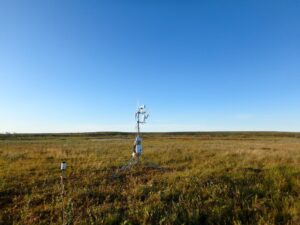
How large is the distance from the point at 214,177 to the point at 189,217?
3276 millimetres

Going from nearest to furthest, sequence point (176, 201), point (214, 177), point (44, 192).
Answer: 1. point (176, 201)
2. point (44, 192)
3. point (214, 177)

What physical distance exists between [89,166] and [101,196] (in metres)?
4.35

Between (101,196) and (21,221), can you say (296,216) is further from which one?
(21,221)

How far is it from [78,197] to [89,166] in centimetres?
439

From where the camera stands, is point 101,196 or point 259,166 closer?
point 101,196

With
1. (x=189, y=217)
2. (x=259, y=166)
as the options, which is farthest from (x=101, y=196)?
A: (x=259, y=166)

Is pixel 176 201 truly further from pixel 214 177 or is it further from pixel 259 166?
pixel 259 166

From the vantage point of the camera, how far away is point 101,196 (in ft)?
20.7

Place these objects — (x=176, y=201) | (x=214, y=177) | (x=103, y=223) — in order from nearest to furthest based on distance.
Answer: (x=103, y=223) < (x=176, y=201) < (x=214, y=177)

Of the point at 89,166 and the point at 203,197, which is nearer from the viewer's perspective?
the point at 203,197

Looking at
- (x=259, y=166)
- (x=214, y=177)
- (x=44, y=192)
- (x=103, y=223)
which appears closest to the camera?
(x=103, y=223)

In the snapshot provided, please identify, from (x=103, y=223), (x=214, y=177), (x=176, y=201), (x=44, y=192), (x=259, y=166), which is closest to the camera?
(x=103, y=223)

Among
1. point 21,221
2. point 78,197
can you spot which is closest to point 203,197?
point 78,197

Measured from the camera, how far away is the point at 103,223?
4.79 metres
